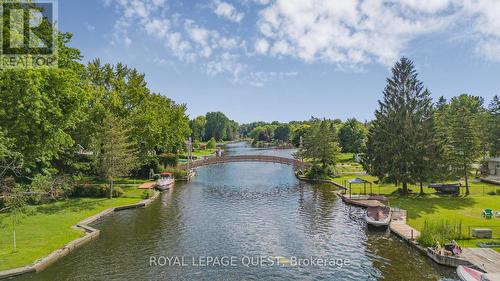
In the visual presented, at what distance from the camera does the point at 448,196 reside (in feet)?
155

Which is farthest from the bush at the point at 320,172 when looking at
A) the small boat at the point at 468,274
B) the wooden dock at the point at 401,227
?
the small boat at the point at 468,274

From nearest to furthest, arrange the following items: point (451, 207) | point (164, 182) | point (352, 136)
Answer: point (451, 207) < point (164, 182) < point (352, 136)

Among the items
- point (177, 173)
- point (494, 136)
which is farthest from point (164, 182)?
point (494, 136)

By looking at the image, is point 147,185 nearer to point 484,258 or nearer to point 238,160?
point 238,160

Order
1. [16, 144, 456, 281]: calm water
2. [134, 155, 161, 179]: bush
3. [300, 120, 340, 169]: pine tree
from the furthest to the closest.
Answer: [300, 120, 340, 169]: pine tree, [134, 155, 161, 179]: bush, [16, 144, 456, 281]: calm water

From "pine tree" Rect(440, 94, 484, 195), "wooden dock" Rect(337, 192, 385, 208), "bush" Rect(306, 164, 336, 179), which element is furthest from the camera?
"bush" Rect(306, 164, 336, 179)

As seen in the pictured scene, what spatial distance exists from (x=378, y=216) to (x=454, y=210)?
32.9ft

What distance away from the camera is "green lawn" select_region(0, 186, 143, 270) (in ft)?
82.9

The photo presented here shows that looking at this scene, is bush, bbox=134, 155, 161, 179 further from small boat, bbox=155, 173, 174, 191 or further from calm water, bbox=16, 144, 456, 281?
calm water, bbox=16, 144, 456, 281

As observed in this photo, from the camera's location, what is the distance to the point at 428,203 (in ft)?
141

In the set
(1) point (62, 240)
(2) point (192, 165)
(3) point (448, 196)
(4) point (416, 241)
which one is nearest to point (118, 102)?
(1) point (62, 240)

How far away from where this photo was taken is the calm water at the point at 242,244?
2417 cm

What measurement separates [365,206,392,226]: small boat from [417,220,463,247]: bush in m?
5.22

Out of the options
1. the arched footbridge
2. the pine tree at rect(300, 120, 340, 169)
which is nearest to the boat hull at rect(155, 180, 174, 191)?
the arched footbridge
